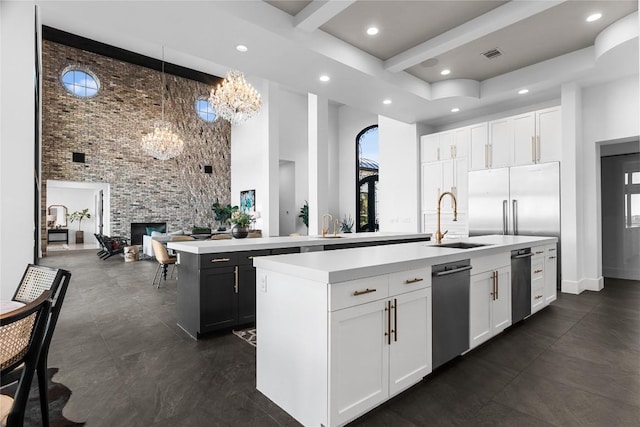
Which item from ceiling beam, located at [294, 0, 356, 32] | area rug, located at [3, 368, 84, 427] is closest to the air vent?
ceiling beam, located at [294, 0, 356, 32]

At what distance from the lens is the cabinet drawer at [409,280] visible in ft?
6.46

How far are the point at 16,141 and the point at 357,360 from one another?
12.5 ft

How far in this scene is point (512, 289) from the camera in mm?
3154

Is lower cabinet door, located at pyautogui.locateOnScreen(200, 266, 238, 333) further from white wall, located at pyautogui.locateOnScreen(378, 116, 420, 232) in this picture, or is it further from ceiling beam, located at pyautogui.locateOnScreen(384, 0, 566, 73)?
white wall, located at pyautogui.locateOnScreen(378, 116, 420, 232)

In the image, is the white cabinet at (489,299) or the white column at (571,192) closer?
the white cabinet at (489,299)

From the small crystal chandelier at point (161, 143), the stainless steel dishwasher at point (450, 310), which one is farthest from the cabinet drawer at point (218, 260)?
the small crystal chandelier at point (161, 143)

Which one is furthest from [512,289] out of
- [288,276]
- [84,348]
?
[84,348]

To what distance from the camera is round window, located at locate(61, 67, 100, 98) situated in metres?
10.3

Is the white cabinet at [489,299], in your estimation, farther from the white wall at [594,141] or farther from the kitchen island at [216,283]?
the white wall at [594,141]

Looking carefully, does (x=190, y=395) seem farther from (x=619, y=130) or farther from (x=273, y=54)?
(x=619, y=130)

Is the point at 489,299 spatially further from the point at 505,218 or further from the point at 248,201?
the point at 248,201

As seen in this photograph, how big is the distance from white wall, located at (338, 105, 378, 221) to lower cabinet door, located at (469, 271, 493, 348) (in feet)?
30.5

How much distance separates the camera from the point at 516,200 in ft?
17.9

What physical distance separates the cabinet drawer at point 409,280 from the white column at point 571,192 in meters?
4.08
